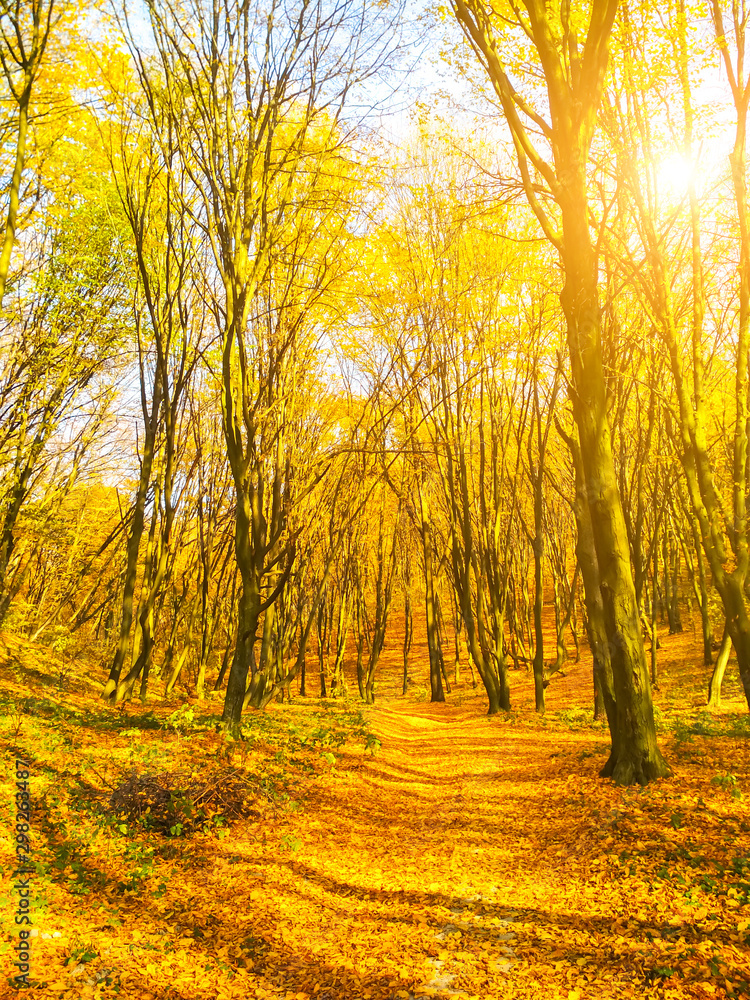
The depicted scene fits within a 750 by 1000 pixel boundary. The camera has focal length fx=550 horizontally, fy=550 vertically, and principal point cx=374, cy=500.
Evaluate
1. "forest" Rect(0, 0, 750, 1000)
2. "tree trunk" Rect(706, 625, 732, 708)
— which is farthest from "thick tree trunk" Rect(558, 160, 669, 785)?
"tree trunk" Rect(706, 625, 732, 708)

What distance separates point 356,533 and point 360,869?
1287 cm

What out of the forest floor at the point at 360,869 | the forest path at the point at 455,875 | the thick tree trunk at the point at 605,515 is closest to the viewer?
the forest floor at the point at 360,869

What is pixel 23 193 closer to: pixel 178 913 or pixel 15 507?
pixel 15 507

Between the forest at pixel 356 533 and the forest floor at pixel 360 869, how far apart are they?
3 centimetres

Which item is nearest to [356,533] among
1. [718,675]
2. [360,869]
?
[718,675]

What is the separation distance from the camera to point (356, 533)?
689 inches

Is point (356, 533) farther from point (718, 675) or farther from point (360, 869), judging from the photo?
point (360, 869)

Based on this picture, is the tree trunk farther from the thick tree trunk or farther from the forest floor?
the thick tree trunk

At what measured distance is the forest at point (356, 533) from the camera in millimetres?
3506

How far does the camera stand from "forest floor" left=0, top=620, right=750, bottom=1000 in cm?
307

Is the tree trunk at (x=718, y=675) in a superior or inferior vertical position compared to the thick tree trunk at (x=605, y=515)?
inferior

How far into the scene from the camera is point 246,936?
363 cm

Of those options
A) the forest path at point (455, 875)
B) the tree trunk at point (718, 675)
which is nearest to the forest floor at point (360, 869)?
the forest path at point (455, 875)

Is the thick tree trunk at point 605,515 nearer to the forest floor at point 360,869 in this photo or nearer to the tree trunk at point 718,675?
the forest floor at point 360,869
